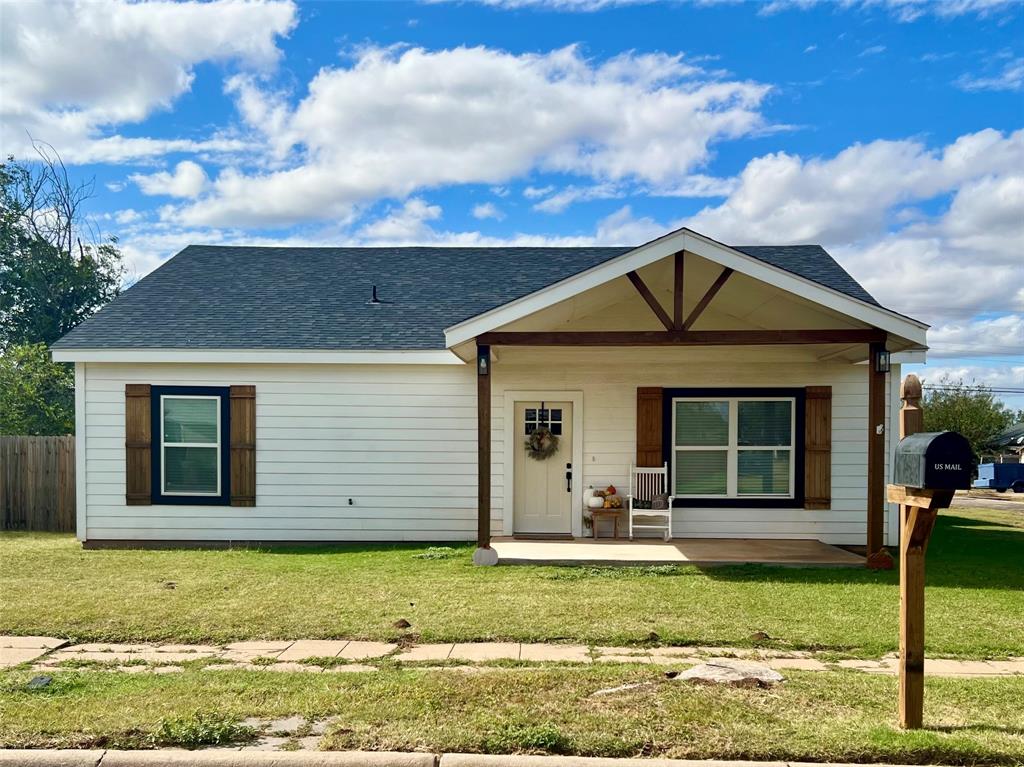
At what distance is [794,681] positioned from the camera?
4703 millimetres

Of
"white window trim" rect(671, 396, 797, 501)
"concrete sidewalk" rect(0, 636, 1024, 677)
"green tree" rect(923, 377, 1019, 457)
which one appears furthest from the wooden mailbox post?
"green tree" rect(923, 377, 1019, 457)

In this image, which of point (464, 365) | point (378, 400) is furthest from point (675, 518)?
point (378, 400)

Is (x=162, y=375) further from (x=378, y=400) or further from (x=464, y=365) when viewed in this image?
(x=464, y=365)

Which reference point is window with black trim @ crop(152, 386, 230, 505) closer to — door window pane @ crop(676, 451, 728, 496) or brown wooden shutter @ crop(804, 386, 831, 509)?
door window pane @ crop(676, 451, 728, 496)

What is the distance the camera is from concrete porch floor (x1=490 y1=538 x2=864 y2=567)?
29.6 feet

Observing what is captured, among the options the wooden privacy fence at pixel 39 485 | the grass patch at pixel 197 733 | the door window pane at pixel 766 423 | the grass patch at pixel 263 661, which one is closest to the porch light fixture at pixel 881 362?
the door window pane at pixel 766 423

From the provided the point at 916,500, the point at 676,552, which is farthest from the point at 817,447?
the point at 916,500

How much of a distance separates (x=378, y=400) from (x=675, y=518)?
458cm

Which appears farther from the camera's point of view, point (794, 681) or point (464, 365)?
point (464, 365)

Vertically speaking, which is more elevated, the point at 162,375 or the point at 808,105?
the point at 808,105

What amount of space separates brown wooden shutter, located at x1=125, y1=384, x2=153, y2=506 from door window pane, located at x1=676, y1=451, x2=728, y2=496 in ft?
24.8

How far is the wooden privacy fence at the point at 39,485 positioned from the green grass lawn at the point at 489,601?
3569 mm

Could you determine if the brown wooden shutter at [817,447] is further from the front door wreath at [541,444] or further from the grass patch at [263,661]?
the grass patch at [263,661]

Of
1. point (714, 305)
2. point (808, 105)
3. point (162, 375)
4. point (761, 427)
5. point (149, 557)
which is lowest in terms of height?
point (149, 557)
